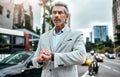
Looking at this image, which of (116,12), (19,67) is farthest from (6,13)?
(116,12)

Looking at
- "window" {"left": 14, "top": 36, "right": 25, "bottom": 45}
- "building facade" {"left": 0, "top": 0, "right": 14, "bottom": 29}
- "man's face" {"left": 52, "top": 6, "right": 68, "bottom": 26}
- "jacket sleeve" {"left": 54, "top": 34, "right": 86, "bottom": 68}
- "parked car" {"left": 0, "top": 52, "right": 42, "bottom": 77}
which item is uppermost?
"building facade" {"left": 0, "top": 0, "right": 14, "bottom": 29}

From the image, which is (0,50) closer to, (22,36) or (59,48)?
(22,36)

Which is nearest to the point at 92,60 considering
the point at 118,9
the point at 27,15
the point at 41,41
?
the point at 41,41

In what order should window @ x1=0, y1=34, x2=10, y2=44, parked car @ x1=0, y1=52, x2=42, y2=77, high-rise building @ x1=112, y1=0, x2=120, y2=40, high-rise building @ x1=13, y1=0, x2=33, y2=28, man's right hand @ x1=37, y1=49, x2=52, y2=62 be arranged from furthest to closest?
high-rise building @ x1=112, y1=0, x2=120, y2=40 < high-rise building @ x1=13, y1=0, x2=33, y2=28 < window @ x1=0, y1=34, x2=10, y2=44 < parked car @ x1=0, y1=52, x2=42, y2=77 < man's right hand @ x1=37, y1=49, x2=52, y2=62

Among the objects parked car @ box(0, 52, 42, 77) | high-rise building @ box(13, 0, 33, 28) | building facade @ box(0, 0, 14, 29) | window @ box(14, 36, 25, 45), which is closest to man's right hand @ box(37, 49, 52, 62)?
parked car @ box(0, 52, 42, 77)

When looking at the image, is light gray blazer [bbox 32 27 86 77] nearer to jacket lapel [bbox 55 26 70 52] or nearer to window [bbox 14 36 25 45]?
jacket lapel [bbox 55 26 70 52]

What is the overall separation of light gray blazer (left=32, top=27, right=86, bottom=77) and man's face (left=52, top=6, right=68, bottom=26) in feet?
0.24

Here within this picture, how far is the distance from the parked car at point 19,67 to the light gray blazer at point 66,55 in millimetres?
7043

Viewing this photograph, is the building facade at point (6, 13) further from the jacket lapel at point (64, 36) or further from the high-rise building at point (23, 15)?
the jacket lapel at point (64, 36)

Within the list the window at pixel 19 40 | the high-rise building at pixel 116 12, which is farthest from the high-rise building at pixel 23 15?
the high-rise building at pixel 116 12

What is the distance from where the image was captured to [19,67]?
9938mm

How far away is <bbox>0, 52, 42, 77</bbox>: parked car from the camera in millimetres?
9656

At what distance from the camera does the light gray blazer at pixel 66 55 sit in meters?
2.45

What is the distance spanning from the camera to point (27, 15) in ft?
214
